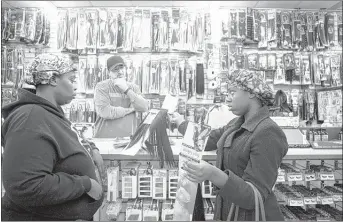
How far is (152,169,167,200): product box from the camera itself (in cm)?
238

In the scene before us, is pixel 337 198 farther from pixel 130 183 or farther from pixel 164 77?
pixel 164 77

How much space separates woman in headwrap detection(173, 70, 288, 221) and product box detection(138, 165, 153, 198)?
28.8 inches

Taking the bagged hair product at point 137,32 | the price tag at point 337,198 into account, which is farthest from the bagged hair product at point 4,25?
the price tag at point 337,198

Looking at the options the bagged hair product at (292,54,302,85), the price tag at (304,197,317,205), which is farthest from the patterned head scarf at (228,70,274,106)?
the bagged hair product at (292,54,302,85)

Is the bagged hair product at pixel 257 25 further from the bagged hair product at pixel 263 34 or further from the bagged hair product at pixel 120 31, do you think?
the bagged hair product at pixel 120 31

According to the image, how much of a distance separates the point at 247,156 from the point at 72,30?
15.3 ft

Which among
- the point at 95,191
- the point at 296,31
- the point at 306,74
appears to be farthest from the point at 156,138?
the point at 296,31

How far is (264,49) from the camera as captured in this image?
5594mm

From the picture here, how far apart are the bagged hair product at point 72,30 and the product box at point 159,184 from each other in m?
3.62

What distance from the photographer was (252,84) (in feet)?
5.00

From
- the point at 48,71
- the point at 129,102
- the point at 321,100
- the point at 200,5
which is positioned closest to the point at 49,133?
the point at 48,71

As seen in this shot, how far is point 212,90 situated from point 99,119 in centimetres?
213

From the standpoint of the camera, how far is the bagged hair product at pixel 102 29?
5332 millimetres

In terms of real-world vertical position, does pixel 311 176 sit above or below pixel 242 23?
below
